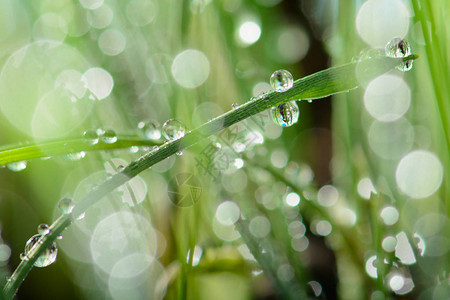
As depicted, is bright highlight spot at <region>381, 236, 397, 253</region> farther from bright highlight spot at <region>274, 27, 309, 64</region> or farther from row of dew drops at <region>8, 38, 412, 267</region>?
bright highlight spot at <region>274, 27, 309, 64</region>

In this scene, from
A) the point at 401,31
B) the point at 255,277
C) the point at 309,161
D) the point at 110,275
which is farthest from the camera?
the point at 309,161

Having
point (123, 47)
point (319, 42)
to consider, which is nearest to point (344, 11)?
point (319, 42)

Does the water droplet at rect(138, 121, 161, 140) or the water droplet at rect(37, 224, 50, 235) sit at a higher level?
the water droplet at rect(138, 121, 161, 140)

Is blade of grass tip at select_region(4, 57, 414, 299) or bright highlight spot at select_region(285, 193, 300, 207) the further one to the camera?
bright highlight spot at select_region(285, 193, 300, 207)

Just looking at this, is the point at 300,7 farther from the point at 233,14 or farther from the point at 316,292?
the point at 316,292

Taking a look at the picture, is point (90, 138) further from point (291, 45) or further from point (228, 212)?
point (291, 45)

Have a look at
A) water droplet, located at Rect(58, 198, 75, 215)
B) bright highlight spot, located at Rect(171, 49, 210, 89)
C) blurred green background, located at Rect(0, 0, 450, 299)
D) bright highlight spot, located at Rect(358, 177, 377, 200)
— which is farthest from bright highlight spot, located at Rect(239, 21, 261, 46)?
water droplet, located at Rect(58, 198, 75, 215)

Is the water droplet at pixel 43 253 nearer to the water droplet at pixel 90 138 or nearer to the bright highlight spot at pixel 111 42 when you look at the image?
the water droplet at pixel 90 138
